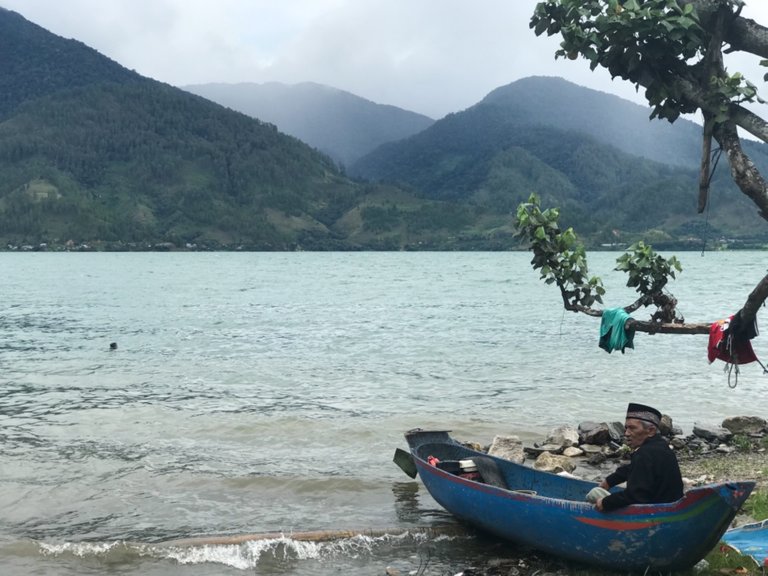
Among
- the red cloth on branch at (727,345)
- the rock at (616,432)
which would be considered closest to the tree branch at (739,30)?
the red cloth on branch at (727,345)

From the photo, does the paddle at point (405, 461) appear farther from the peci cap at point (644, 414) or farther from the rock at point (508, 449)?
the peci cap at point (644, 414)

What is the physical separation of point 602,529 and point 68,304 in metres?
71.2

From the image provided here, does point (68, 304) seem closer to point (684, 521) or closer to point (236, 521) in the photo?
point (236, 521)

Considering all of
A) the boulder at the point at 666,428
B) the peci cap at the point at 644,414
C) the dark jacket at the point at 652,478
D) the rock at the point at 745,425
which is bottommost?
the boulder at the point at 666,428

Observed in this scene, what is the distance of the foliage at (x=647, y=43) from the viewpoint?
8172 mm

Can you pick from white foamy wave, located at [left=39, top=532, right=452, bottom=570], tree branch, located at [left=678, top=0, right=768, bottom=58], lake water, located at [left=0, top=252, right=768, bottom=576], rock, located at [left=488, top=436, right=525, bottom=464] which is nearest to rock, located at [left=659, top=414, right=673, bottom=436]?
lake water, located at [left=0, top=252, right=768, bottom=576]

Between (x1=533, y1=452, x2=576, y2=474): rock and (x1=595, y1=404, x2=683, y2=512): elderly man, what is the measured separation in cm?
689

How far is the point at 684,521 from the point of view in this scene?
9594 mm

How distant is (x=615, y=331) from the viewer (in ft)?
36.4

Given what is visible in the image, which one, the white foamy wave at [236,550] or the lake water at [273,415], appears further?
the lake water at [273,415]

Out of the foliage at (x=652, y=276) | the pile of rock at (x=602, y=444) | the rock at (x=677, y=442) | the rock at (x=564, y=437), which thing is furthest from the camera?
the rock at (x=564, y=437)

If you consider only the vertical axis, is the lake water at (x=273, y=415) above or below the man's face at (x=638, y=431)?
below

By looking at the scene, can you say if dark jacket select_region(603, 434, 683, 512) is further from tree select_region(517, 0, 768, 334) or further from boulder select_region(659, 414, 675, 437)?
boulder select_region(659, 414, 675, 437)

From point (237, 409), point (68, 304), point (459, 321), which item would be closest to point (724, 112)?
point (237, 409)
